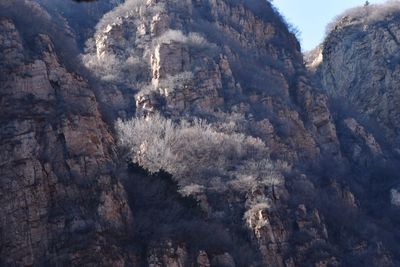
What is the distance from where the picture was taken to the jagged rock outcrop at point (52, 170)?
29.7 metres

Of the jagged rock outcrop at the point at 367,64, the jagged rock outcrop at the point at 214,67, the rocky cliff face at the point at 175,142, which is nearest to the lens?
the rocky cliff face at the point at 175,142

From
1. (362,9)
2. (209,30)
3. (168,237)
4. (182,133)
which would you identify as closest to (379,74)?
(362,9)

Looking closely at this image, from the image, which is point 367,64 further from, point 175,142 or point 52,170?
point 52,170

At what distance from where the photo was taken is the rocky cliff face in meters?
31.5

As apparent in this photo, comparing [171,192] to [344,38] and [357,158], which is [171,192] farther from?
[344,38]

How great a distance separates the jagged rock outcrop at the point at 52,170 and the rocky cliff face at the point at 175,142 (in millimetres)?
70

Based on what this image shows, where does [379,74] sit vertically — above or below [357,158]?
above

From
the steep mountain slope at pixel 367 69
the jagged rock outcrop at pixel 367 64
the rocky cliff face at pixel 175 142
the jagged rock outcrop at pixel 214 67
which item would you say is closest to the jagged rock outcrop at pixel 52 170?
the rocky cliff face at pixel 175 142

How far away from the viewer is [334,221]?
50.4m

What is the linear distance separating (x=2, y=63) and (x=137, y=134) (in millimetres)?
19896

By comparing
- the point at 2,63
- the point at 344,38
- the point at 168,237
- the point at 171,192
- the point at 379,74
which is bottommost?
the point at 168,237

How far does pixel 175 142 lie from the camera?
54562mm

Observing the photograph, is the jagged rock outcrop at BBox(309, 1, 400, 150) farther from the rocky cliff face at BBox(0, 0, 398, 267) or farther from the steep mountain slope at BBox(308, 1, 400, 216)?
the rocky cliff face at BBox(0, 0, 398, 267)

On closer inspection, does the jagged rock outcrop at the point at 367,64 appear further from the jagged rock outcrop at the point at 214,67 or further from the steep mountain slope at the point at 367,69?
the jagged rock outcrop at the point at 214,67
